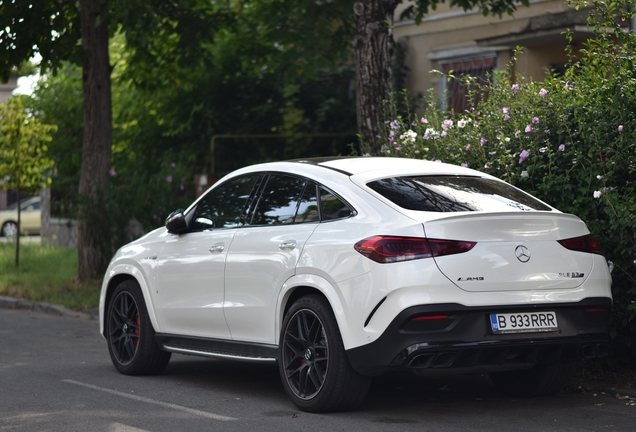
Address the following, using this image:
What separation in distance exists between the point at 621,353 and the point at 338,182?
270 centimetres

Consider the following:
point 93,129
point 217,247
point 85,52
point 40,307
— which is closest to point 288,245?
point 217,247

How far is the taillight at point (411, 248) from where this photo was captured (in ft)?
20.7

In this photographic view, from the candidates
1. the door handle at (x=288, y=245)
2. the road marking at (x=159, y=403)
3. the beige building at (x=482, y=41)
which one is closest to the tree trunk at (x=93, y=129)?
the beige building at (x=482, y=41)

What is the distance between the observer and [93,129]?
15.9m

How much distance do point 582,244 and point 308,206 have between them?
1835 millimetres

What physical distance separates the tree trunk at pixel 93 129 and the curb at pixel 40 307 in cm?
117

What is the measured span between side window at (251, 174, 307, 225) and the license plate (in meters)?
1.68

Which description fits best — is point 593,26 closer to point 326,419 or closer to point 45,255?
point 326,419

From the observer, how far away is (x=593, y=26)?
828 centimetres

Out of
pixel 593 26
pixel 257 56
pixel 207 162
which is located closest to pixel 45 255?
pixel 207 162

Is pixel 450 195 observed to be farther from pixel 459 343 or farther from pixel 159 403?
pixel 159 403

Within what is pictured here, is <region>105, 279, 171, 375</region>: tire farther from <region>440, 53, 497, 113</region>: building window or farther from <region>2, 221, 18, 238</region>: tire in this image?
<region>2, 221, 18, 238</region>: tire

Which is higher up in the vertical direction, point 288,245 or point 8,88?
point 8,88

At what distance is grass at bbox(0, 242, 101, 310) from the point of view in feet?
49.3
